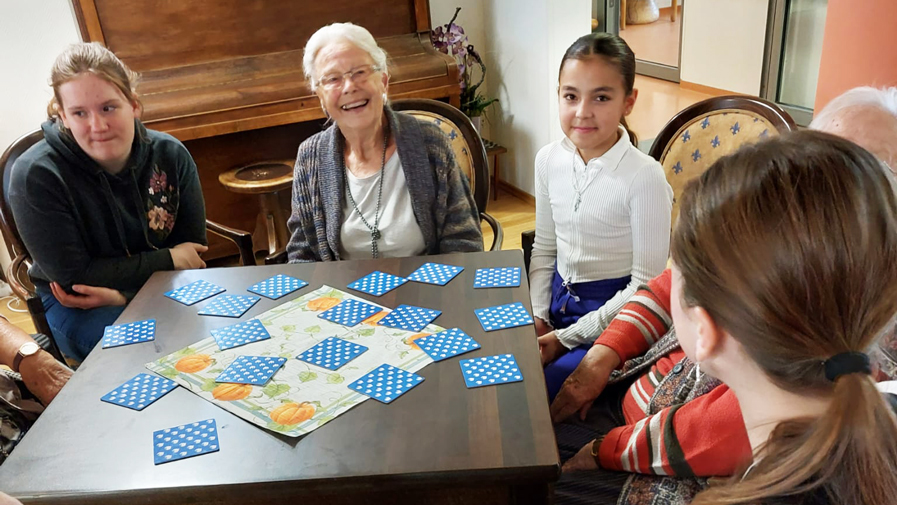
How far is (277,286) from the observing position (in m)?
1.52

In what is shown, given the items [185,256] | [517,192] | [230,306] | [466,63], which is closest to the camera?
[230,306]

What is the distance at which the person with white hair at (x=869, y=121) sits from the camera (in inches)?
48.3

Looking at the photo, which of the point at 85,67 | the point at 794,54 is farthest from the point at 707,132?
the point at 794,54

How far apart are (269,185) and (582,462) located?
7.04 feet

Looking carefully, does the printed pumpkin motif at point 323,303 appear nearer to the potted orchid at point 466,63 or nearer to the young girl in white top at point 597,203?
the young girl in white top at point 597,203

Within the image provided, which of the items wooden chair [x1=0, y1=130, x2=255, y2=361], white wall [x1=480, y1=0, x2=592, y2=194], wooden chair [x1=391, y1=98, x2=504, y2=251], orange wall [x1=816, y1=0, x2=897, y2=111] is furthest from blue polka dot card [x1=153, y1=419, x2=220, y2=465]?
white wall [x1=480, y1=0, x2=592, y2=194]

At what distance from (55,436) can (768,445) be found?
1047 millimetres

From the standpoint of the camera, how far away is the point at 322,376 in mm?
1160

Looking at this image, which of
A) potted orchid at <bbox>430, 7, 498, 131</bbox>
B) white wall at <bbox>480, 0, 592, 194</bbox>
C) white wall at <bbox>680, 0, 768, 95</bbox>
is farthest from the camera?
white wall at <bbox>680, 0, 768, 95</bbox>

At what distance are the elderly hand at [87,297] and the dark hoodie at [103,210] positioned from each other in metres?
0.03

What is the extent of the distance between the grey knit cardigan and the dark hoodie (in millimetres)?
408

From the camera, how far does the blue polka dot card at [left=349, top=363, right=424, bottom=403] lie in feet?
3.59

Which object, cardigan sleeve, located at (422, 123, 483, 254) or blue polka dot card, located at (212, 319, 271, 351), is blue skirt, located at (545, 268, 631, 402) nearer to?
cardigan sleeve, located at (422, 123, 483, 254)

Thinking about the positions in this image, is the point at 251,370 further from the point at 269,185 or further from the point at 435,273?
the point at 269,185
